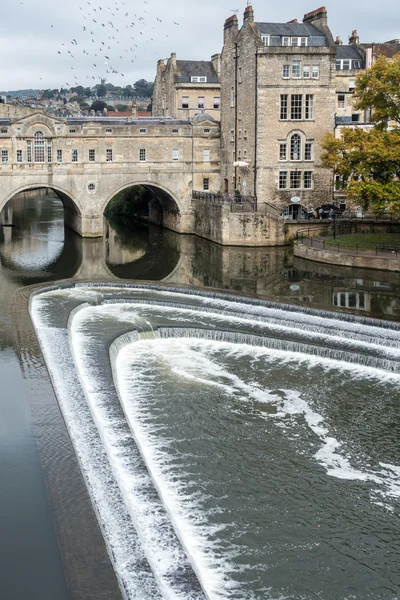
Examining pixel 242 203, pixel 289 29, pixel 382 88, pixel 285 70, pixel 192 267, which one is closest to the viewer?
pixel 382 88

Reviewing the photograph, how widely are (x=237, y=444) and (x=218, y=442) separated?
1.59 feet

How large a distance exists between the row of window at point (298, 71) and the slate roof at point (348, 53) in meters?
11.3

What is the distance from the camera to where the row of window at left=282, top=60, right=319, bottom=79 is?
55.1 m

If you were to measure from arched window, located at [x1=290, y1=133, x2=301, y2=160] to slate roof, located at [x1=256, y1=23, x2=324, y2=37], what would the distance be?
7.73 meters

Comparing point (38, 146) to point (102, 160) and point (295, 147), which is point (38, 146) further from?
point (295, 147)

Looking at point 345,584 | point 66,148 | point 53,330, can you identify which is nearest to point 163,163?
point 66,148

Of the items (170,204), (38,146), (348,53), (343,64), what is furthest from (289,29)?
(38,146)

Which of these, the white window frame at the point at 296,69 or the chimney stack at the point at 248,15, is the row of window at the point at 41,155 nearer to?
the chimney stack at the point at 248,15

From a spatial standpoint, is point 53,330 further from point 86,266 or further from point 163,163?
point 163,163

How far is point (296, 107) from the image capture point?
55.7m

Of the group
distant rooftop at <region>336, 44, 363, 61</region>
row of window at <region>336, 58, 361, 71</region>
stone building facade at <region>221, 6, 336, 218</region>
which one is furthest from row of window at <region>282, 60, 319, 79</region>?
distant rooftop at <region>336, 44, 363, 61</region>

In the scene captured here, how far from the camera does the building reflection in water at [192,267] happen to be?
3678 centimetres

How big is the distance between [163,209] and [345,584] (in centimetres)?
5569

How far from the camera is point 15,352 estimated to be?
26.2 metres
